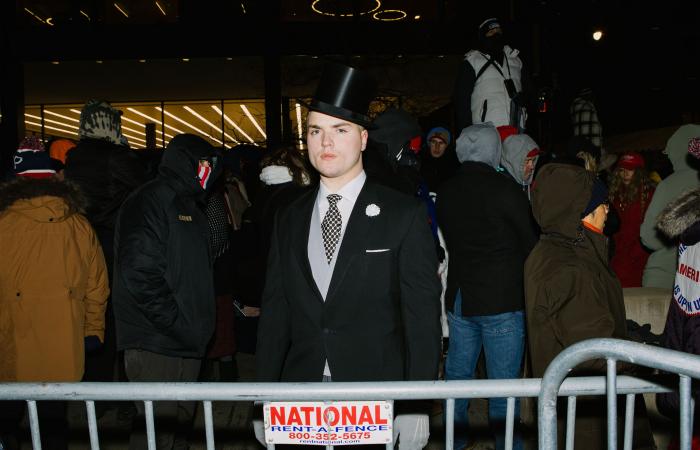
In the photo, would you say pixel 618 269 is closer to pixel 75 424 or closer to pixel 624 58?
pixel 75 424

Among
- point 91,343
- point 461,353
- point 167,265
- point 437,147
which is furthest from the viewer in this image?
point 437,147

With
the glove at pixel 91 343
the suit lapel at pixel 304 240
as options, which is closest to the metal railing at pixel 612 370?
the suit lapel at pixel 304 240

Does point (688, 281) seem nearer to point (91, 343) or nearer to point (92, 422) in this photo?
point (92, 422)

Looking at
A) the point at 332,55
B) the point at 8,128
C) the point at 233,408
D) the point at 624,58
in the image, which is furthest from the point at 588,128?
the point at 624,58

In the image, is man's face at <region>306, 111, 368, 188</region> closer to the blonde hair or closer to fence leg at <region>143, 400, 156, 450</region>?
fence leg at <region>143, 400, 156, 450</region>

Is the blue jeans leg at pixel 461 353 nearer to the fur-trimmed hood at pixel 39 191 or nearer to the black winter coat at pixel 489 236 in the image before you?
the black winter coat at pixel 489 236

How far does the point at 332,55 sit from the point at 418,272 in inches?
595

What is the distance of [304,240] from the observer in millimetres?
2961

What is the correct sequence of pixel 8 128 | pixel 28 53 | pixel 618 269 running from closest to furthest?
pixel 618 269 → pixel 8 128 → pixel 28 53

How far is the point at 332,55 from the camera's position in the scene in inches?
671

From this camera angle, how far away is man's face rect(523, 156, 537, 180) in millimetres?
5539

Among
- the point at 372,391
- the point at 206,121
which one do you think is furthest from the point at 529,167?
the point at 206,121

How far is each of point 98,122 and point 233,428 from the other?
302 centimetres

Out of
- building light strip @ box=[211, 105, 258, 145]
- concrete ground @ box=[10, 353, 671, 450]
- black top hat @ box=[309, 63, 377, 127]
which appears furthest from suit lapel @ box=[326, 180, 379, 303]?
building light strip @ box=[211, 105, 258, 145]
